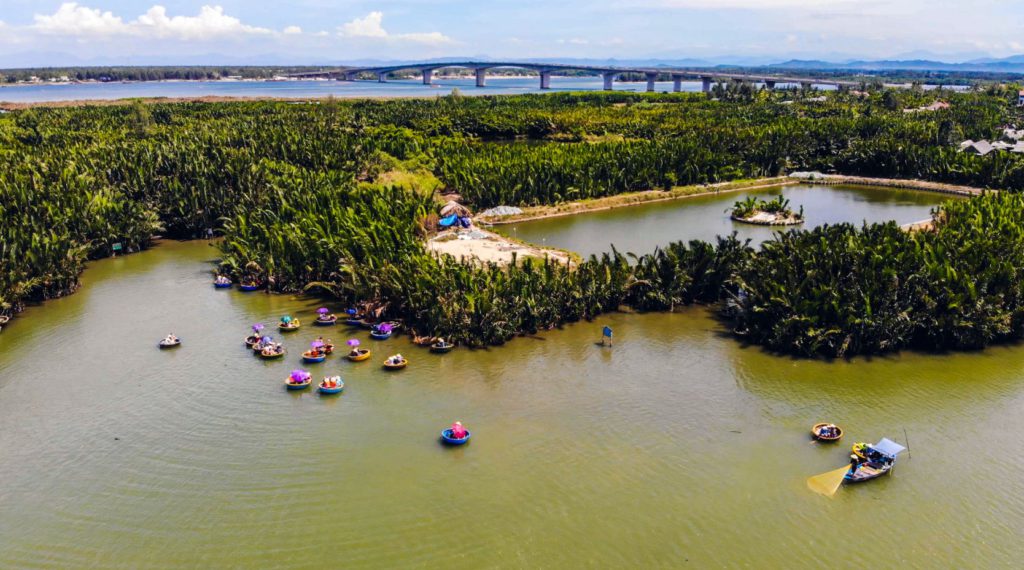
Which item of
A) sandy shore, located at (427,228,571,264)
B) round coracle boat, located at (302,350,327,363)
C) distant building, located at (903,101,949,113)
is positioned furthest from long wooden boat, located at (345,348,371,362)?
distant building, located at (903,101,949,113)

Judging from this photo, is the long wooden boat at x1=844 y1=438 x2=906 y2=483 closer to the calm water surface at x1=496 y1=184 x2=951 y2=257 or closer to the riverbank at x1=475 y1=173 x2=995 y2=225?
the calm water surface at x1=496 y1=184 x2=951 y2=257

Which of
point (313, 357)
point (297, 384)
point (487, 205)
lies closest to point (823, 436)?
point (297, 384)

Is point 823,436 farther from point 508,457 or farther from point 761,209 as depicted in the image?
point 761,209

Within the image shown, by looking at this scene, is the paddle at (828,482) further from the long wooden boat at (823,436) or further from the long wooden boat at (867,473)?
the long wooden boat at (823,436)

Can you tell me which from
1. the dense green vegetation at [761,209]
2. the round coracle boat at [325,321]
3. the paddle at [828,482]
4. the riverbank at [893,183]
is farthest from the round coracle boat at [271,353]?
the riverbank at [893,183]

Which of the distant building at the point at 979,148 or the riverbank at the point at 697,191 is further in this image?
the distant building at the point at 979,148
